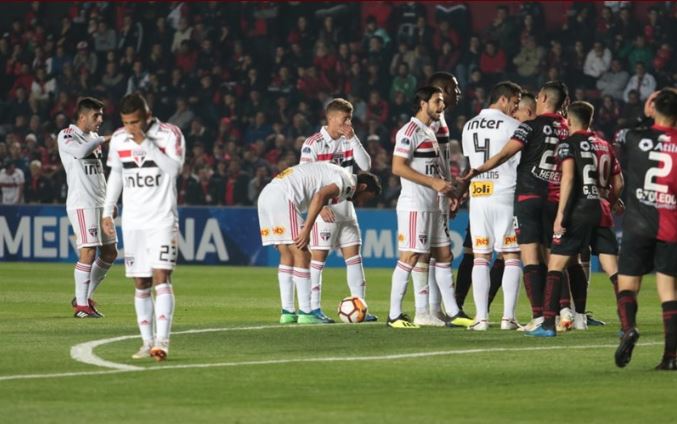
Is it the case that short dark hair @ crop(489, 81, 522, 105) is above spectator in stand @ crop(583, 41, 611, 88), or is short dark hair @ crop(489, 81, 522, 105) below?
below

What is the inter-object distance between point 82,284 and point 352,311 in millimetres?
3076

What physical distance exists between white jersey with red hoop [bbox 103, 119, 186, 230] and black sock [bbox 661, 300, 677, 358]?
3.62 m

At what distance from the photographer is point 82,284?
609 inches

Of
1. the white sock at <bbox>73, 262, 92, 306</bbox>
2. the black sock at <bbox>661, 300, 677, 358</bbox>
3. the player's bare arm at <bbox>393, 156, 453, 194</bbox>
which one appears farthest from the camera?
the white sock at <bbox>73, 262, 92, 306</bbox>

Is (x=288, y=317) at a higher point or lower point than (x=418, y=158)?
lower

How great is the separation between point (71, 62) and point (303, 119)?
20.9ft

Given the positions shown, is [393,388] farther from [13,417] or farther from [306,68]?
[306,68]

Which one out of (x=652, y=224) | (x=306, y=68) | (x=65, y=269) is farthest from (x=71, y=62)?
(x=652, y=224)

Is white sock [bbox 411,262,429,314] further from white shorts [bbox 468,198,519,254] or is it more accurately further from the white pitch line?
the white pitch line

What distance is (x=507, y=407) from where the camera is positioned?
855 cm

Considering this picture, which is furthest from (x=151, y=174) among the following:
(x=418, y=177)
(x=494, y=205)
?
(x=494, y=205)

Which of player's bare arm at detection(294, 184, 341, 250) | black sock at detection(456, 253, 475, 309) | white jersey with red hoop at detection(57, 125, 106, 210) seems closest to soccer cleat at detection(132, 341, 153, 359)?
player's bare arm at detection(294, 184, 341, 250)

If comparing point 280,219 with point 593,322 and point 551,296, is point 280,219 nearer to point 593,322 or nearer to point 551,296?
point 551,296

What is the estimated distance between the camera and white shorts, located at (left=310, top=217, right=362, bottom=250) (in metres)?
15.0
